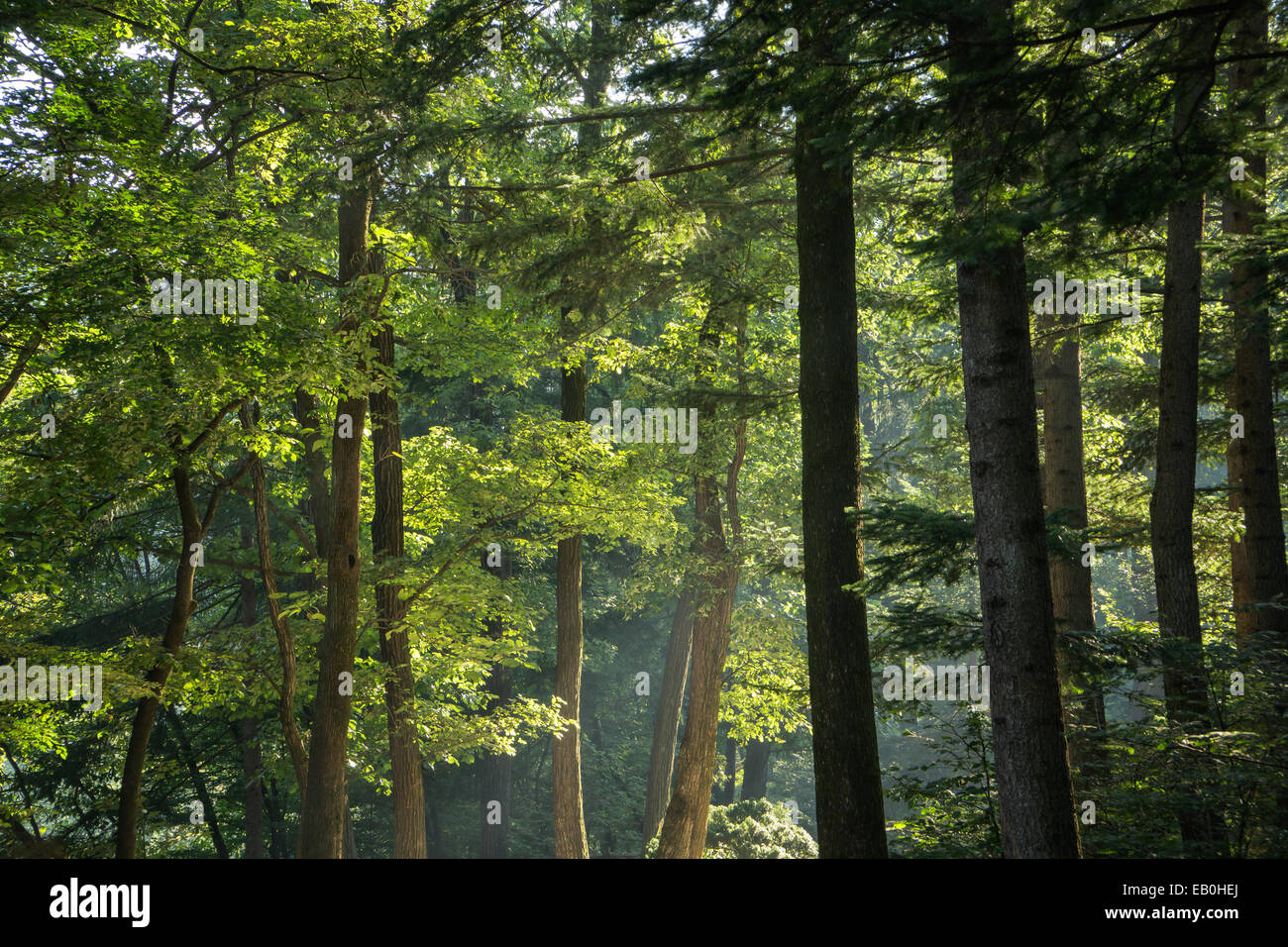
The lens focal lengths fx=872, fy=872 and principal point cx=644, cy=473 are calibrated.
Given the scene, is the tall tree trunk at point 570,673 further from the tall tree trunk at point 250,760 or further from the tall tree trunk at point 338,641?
the tall tree trunk at point 250,760

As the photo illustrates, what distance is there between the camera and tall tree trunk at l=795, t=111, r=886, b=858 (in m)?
6.43

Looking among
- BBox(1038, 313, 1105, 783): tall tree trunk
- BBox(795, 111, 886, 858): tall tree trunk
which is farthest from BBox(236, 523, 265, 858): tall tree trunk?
BBox(1038, 313, 1105, 783): tall tree trunk

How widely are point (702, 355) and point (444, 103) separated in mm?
5091

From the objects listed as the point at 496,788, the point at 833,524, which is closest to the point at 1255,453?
the point at 833,524

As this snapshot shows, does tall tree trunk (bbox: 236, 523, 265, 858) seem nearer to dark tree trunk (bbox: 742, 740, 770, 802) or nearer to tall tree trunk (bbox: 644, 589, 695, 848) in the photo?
tall tree trunk (bbox: 644, 589, 695, 848)

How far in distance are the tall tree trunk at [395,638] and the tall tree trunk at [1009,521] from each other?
26.2ft

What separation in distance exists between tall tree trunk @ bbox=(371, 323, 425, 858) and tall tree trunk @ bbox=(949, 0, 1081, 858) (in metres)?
8.00

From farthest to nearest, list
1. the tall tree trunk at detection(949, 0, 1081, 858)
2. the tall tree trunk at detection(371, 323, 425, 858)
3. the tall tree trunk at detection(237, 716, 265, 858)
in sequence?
the tall tree trunk at detection(237, 716, 265, 858), the tall tree trunk at detection(371, 323, 425, 858), the tall tree trunk at detection(949, 0, 1081, 858)

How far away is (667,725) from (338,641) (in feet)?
36.4

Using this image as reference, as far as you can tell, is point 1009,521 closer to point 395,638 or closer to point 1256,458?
point 1256,458

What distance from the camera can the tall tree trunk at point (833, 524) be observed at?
6430 mm

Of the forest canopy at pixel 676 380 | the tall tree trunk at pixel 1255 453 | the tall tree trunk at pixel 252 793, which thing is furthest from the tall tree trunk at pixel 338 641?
the tall tree trunk at pixel 1255 453
